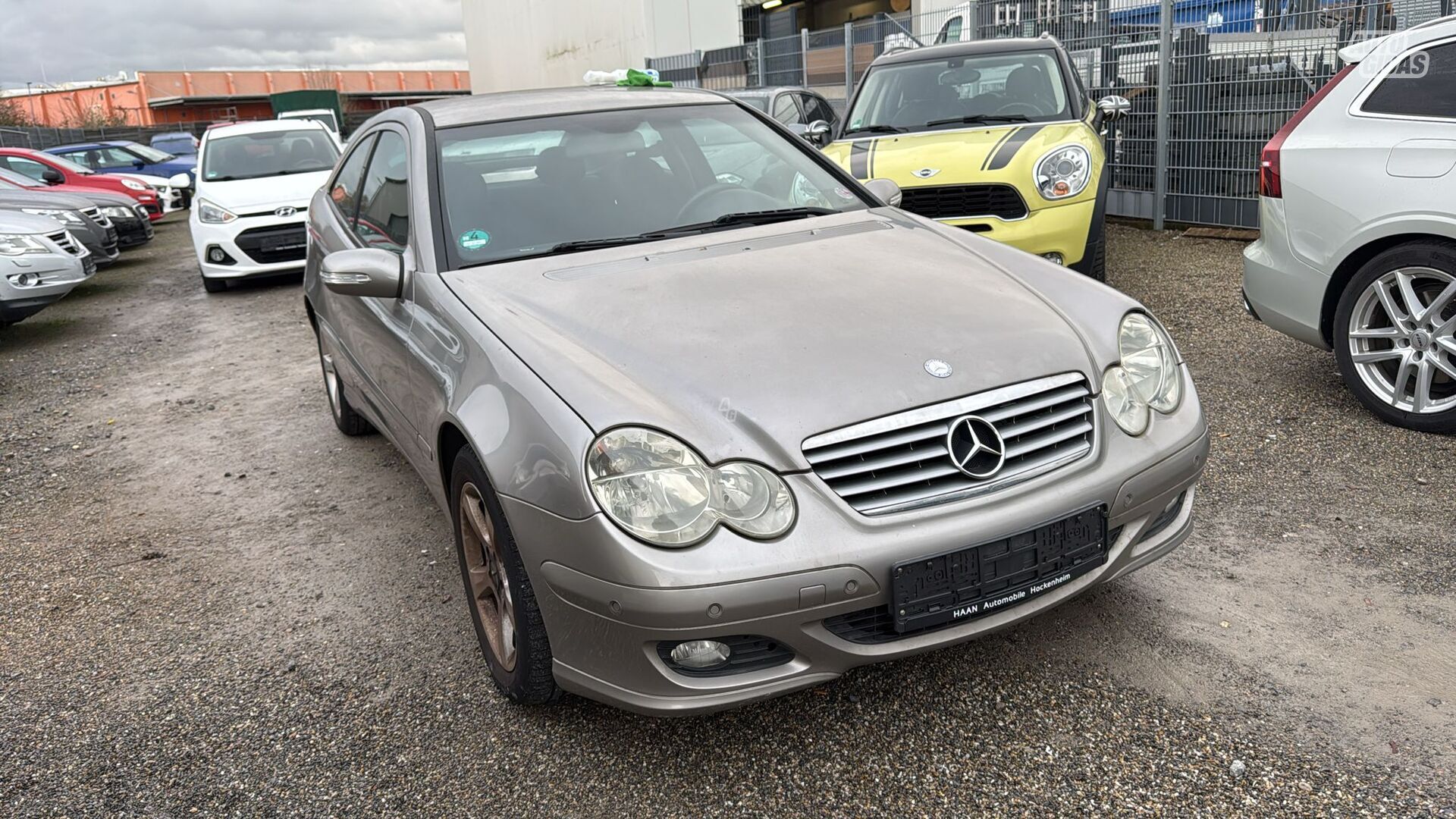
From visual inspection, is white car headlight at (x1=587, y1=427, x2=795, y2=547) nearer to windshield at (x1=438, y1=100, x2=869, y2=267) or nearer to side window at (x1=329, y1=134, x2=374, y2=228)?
windshield at (x1=438, y1=100, x2=869, y2=267)

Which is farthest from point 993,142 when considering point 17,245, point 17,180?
point 17,180

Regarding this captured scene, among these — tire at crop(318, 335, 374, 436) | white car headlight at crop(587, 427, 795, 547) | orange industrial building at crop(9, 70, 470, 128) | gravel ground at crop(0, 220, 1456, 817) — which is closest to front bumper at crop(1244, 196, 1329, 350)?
gravel ground at crop(0, 220, 1456, 817)

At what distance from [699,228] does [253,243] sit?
317 inches

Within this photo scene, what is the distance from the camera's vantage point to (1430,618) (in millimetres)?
2889

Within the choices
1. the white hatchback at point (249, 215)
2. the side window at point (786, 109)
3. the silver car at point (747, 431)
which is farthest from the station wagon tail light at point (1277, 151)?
the white hatchback at point (249, 215)

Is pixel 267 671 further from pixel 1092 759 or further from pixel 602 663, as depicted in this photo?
pixel 1092 759

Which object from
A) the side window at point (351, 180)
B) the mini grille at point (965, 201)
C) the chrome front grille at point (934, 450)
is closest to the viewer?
the chrome front grille at point (934, 450)

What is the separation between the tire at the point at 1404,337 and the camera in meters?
4.05

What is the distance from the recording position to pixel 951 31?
476 inches

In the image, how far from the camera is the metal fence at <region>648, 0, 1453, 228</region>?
769 centimetres

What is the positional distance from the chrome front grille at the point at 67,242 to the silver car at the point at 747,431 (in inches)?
294

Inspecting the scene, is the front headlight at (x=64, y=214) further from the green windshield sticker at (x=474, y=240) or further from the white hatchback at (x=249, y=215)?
the green windshield sticker at (x=474, y=240)

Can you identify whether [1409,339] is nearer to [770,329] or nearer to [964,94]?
[770,329]

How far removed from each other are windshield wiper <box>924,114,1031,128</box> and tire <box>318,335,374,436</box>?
419 cm
